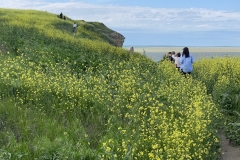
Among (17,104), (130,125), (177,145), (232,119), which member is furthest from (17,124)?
(232,119)

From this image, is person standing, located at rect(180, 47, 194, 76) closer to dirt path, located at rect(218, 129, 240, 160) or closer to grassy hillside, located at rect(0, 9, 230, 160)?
grassy hillside, located at rect(0, 9, 230, 160)

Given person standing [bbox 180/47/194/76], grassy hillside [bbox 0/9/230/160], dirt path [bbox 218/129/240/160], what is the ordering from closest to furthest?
grassy hillside [bbox 0/9/230/160] → dirt path [bbox 218/129/240/160] → person standing [bbox 180/47/194/76]

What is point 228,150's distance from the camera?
27.5ft

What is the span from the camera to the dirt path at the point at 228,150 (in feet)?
26.1

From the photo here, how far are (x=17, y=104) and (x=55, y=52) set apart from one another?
23.5 ft

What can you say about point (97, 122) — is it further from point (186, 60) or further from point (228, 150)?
point (186, 60)

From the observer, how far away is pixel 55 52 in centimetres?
1553

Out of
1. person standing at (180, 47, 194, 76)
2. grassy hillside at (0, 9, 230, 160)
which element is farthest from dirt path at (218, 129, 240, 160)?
person standing at (180, 47, 194, 76)

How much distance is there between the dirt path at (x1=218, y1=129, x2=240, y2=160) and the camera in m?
7.95

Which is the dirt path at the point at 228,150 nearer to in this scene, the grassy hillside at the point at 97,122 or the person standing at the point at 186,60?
the grassy hillside at the point at 97,122

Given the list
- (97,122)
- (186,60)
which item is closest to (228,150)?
(97,122)

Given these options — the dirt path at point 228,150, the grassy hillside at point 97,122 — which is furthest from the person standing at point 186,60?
the dirt path at point 228,150

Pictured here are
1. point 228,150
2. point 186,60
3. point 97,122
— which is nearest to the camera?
point 97,122

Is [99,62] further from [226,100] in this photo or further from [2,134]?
[2,134]
